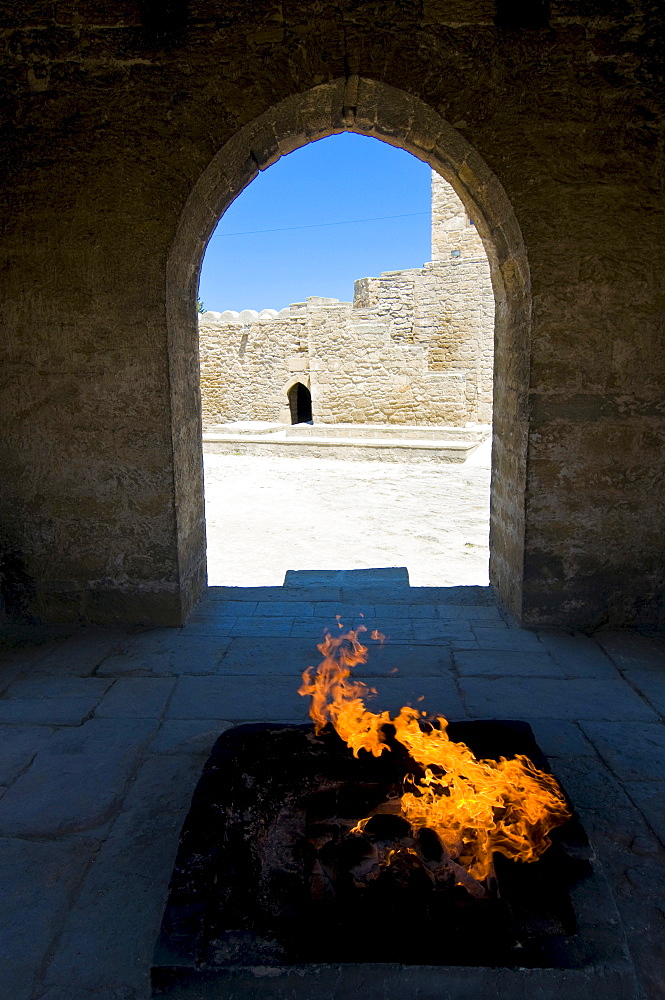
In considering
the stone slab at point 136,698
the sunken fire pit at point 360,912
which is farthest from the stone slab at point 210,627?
the sunken fire pit at point 360,912

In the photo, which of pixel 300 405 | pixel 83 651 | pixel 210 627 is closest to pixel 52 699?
pixel 83 651

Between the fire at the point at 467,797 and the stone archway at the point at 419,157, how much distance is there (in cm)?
181

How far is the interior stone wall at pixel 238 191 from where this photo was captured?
314cm

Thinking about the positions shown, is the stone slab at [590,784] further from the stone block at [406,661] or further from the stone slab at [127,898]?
the stone slab at [127,898]

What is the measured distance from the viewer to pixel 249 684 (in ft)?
9.82

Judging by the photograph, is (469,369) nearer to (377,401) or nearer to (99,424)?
(377,401)

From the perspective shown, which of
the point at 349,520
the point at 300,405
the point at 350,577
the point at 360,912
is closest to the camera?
the point at 360,912

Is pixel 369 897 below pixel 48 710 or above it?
above

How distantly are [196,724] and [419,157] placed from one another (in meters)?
3.27

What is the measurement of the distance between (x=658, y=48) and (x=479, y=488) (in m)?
5.90

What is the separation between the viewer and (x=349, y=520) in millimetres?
7188

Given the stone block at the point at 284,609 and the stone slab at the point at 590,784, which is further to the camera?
the stone block at the point at 284,609

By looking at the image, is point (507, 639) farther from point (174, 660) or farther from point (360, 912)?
point (360, 912)

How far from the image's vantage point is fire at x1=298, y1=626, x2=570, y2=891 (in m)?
1.59
